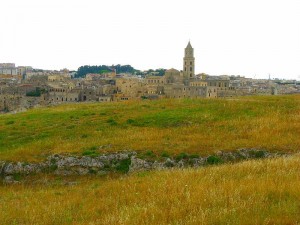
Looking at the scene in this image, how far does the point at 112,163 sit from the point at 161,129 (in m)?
4.90

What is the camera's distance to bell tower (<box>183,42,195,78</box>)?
140m

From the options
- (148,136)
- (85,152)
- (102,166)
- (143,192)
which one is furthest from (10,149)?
(143,192)

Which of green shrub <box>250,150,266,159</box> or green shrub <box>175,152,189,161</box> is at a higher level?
green shrub <box>250,150,266,159</box>

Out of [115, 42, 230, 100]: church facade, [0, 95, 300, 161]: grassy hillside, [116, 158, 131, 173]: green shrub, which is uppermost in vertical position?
[115, 42, 230, 100]: church facade

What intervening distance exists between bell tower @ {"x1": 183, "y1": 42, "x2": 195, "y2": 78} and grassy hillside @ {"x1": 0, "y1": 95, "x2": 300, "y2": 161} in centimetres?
11405

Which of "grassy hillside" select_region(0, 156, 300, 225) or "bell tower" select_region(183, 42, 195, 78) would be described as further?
"bell tower" select_region(183, 42, 195, 78)

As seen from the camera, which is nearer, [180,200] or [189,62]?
[180,200]

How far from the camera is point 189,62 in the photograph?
143m

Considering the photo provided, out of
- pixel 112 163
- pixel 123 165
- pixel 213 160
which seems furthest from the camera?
pixel 112 163

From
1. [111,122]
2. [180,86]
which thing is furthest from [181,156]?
[180,86]

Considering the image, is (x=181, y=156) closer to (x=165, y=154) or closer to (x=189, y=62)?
(x=165, y=154)

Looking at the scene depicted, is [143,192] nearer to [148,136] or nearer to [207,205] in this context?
[207,205]

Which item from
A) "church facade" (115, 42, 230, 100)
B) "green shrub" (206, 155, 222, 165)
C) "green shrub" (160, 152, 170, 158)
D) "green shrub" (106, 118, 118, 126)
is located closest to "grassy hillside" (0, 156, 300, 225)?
"green shrub" (206, 155, 222, 165)

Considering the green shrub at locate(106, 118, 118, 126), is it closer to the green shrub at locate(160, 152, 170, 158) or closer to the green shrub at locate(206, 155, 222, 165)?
the green shrub at locate(160, 152, 170, 158)
